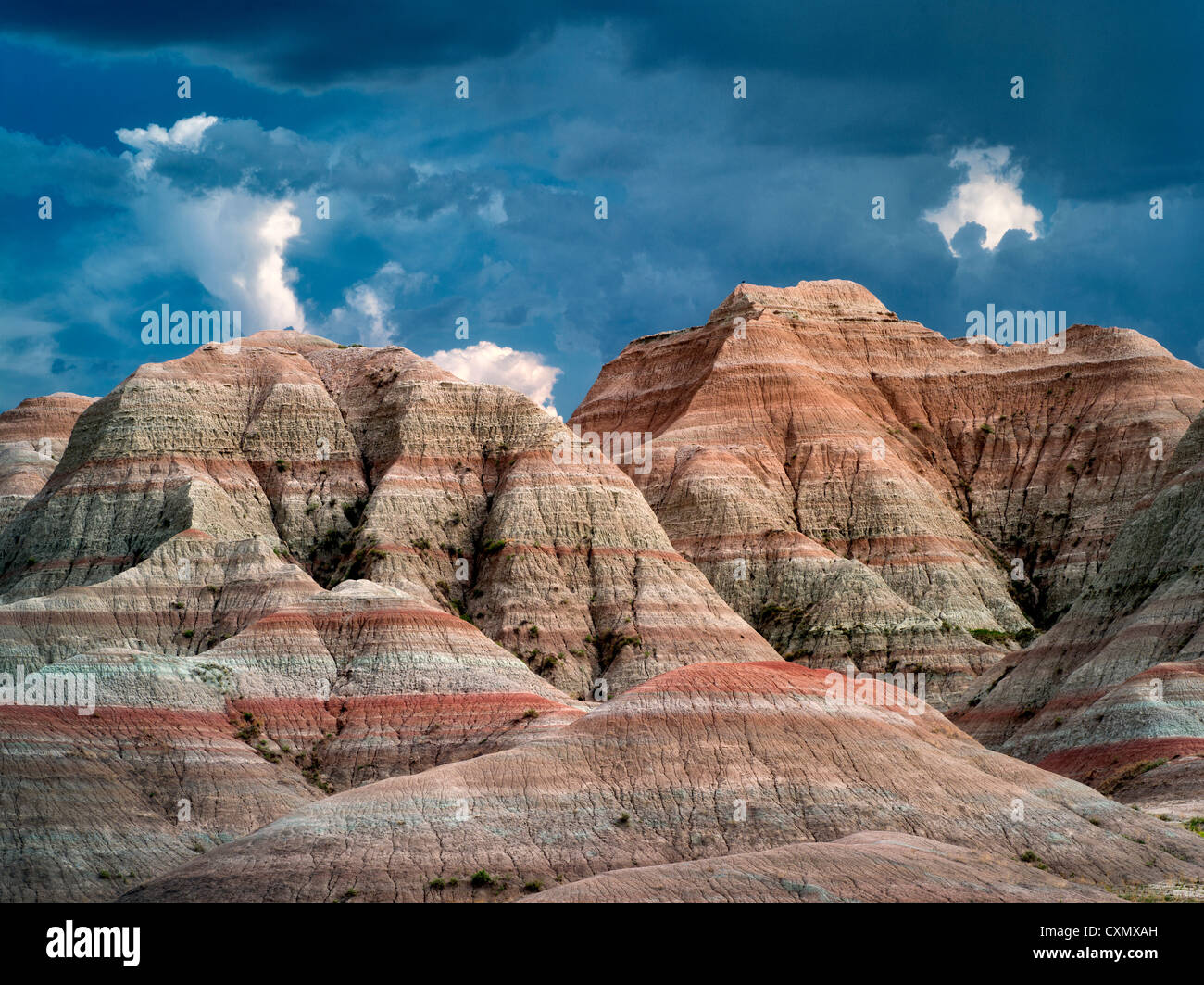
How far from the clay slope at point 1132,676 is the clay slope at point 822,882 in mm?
31522

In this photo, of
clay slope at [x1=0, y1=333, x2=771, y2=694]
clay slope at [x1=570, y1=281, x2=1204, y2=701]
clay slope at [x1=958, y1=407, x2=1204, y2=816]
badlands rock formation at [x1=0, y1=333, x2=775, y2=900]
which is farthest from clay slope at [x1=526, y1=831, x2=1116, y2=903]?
clay slope at [x1=570, y1=281, x2=1204, y2=701]

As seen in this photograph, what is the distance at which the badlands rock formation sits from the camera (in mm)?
97125

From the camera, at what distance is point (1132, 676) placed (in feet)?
388

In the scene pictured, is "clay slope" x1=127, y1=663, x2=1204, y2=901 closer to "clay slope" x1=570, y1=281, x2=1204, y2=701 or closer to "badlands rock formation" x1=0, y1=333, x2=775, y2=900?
"badlands rock formation" x1=0, y1=333, x2=775, y2=900

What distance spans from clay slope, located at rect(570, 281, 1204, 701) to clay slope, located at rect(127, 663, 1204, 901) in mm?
62476

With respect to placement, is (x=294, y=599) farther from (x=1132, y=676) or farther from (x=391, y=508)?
(x=1132, y=676)

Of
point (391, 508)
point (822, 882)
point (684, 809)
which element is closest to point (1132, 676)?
point (684, 809)

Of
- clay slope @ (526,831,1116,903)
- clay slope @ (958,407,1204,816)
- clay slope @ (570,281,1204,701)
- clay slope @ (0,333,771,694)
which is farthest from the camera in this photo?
clay slope @ (570,281,1204,701)

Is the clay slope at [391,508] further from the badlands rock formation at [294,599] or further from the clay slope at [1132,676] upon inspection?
the clay slope at [1132,676]

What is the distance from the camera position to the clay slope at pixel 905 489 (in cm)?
16138

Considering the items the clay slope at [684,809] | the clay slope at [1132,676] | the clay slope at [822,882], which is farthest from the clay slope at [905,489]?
the clay slope at [822,882]
